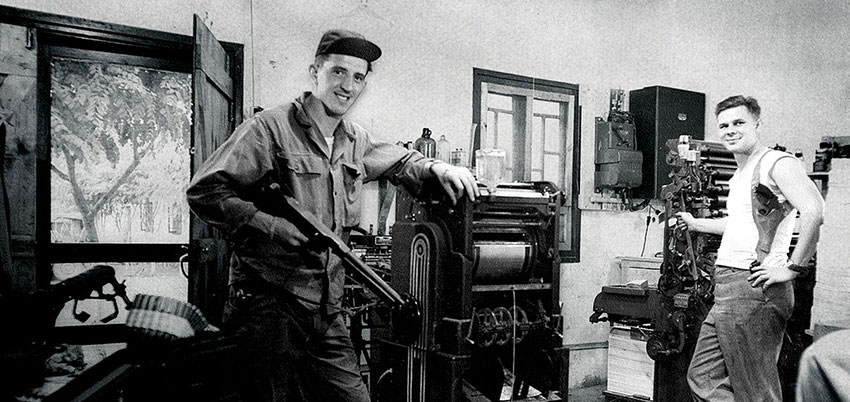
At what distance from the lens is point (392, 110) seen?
5.43 metres

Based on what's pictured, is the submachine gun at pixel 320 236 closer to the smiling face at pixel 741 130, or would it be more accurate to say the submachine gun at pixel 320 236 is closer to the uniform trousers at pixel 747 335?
the uniform trousers at pixel 747 335

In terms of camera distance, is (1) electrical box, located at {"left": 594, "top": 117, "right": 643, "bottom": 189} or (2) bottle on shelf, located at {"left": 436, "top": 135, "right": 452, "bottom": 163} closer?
(2) bottle on shelf, located at {"left": 436, "top": 135, "right": 452, "bottom": 163}

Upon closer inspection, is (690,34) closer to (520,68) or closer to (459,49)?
(520,68)

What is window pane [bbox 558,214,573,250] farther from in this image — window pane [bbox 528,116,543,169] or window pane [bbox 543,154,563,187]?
window pane [bbox 528,116,543,169]

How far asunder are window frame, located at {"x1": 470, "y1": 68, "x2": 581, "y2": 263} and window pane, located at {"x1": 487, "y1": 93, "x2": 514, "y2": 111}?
0.21 ft

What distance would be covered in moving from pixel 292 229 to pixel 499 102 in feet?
13.5

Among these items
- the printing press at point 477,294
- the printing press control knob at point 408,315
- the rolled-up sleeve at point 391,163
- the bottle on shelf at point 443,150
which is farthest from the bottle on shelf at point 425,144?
the printing press control knob at point 408,315


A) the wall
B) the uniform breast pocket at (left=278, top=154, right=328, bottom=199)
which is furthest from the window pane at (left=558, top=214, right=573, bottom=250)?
the uniform breast pocket at (left=278, top=154, right=328, bottom=199)

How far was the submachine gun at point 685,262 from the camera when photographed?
428 cm

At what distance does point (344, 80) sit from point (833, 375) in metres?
2.11

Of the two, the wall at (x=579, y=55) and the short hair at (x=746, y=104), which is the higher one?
the wall at (x=579, y=55)

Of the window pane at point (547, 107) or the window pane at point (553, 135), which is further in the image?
the window pane at point (553, 135)

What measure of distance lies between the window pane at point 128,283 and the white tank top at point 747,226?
11.1ft

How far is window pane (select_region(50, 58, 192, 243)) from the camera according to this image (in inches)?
177
